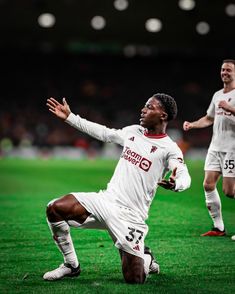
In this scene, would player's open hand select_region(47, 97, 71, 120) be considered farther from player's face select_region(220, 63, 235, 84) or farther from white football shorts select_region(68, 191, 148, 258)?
player's face select_region(220, 63, 235, 84)

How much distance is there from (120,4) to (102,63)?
11.5 metres

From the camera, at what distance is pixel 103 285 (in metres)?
6.12

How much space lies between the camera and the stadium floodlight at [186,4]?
3025 centimetres

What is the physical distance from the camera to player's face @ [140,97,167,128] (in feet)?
21.8

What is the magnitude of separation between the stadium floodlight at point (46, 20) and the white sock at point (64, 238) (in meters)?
28.5

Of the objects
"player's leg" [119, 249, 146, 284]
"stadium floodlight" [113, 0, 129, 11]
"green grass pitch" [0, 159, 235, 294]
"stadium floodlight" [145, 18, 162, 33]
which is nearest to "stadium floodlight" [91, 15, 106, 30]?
"stadium floodlight" [113, 0, 129, 11]

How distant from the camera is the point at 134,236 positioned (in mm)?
6348

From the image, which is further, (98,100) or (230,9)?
(98,100)

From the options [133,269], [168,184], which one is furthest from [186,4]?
[168,184]

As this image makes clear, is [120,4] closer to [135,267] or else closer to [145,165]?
[145,165]

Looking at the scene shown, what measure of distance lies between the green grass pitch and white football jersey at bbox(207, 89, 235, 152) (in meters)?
1.29

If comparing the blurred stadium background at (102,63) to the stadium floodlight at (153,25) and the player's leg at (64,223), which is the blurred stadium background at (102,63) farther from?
the player's leg at (64,223)

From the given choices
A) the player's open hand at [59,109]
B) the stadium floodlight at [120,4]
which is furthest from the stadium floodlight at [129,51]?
the player's open hand at [59,109]

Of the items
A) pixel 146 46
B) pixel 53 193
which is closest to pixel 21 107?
pixel 146 46
